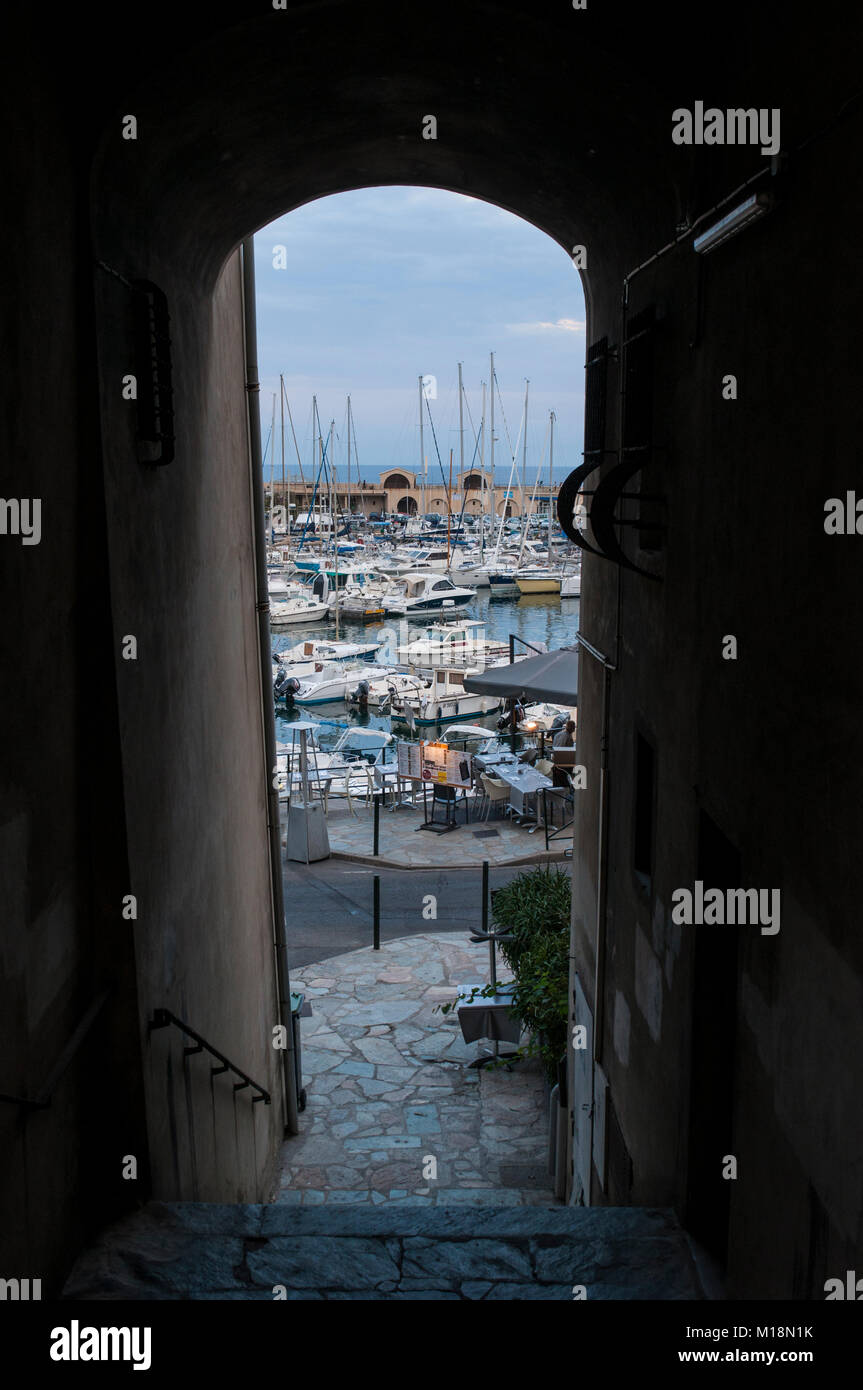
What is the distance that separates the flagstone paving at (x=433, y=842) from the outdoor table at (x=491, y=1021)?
267 inches

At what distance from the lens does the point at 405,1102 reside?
35.7 feet

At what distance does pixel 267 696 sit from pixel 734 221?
7.18 metres

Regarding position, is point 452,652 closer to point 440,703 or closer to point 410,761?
point 440,703

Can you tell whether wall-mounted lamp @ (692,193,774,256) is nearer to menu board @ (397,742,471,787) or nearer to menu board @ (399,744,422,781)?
menu board @ (397,742,471,787)

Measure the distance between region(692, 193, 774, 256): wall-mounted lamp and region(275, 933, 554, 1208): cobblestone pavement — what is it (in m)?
6.52

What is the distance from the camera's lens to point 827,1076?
10.5ft

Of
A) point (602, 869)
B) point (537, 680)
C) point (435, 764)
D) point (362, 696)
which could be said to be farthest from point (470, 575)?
point (602, 869)

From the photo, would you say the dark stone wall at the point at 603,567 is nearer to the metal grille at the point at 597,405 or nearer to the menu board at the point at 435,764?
the metal grille at the point at 597,405

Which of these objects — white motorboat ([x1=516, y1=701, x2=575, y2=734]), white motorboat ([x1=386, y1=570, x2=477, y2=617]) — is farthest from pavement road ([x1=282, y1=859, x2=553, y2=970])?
white motorboat ([x1=386, y1=570, x2=477, y2=617])

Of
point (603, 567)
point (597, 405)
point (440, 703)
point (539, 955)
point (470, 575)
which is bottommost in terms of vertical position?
point (440, 703)

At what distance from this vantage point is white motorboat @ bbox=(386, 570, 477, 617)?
53969mm

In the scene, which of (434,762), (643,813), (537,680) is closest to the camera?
(643,813)
